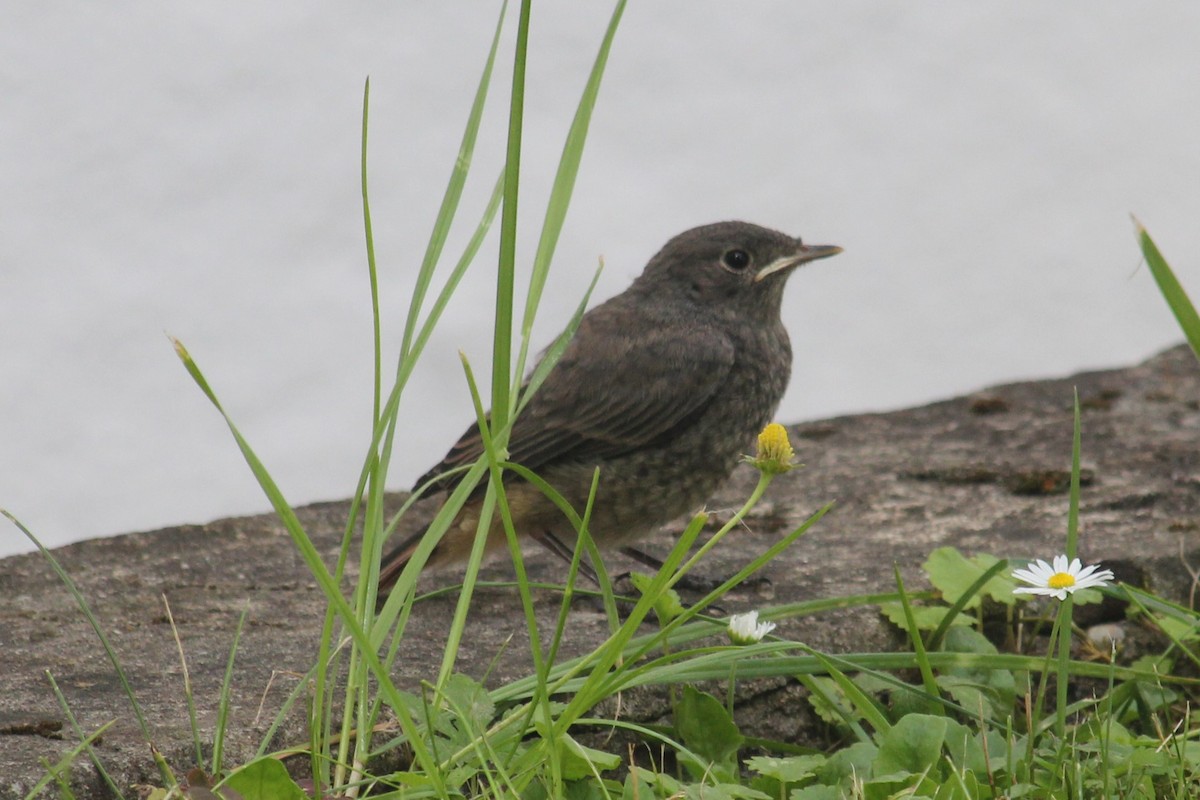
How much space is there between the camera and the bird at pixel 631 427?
12.5ft

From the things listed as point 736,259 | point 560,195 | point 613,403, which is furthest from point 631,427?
point 560,195

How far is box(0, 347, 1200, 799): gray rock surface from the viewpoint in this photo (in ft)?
8.80

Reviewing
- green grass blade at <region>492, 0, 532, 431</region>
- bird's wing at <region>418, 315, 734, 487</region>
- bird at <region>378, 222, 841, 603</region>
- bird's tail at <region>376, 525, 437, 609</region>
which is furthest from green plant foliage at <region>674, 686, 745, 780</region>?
bird's wing at <region>418, 315, 734, 487</region>

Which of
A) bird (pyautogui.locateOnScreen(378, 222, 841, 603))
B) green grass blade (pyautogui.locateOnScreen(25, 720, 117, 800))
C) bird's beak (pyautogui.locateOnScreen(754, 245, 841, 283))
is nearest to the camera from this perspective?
green grass blade (pyautogui.locateOnScreen(25, 720, 117, 800))

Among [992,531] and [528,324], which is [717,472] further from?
[528,324]

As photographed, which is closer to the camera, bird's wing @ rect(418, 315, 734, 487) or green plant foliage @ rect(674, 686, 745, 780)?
green plant foliage @ rect(674, 686, 745, 780)

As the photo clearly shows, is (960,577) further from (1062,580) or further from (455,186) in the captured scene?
(455,186)

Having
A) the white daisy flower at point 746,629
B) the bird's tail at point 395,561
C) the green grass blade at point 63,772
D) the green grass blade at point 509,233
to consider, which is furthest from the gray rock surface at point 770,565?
the green grass blade at point 509,233

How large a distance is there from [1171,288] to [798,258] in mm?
2010

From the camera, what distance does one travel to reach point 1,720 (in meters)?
2.53

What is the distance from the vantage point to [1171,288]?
92.4 inches

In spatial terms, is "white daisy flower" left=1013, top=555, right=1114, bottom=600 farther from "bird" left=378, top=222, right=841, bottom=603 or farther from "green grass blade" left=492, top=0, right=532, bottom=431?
"bird" left=378, top=222, right=841, bottom=603

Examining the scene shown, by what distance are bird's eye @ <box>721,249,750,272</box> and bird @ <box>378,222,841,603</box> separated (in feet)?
0.61

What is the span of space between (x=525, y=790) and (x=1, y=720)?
3.01ft
